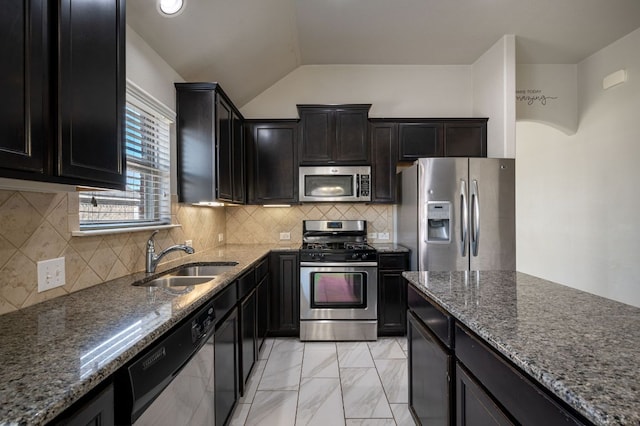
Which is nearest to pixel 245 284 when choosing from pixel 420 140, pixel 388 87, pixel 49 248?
pixel 49 248

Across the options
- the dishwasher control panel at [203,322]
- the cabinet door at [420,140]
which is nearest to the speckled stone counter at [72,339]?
the dishwasher control panel at [203,322]

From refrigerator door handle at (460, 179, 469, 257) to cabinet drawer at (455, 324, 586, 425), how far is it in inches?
71.1

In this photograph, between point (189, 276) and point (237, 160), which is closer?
point (189, 276)

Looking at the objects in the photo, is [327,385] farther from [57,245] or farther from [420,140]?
[420,140]

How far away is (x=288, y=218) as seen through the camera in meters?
3.60

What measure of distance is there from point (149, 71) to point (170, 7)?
17.2 inches

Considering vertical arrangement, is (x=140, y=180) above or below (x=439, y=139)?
below

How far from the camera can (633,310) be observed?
1.10 meters

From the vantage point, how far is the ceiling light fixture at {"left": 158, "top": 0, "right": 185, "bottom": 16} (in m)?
1.75

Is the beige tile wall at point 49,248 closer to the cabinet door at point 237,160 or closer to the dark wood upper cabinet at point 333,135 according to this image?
the cabinet door at point 237,160

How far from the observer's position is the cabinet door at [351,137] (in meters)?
3.20

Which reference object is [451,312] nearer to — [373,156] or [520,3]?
[373,156]

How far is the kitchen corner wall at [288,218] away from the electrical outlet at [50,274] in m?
2.27

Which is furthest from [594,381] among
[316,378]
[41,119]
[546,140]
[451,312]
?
[546,140]
